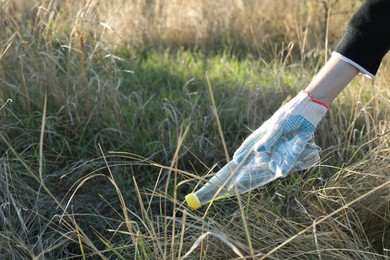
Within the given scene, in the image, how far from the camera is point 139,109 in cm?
304

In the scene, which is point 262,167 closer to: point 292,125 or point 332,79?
point 292,125

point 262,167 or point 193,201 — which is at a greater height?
point 262,167

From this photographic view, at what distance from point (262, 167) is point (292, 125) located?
15 cm

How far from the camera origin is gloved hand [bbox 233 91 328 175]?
186 cm

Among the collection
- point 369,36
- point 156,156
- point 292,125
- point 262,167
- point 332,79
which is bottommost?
point 156,156

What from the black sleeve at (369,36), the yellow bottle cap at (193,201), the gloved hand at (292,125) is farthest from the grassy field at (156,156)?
the black sleeve at (369,36)

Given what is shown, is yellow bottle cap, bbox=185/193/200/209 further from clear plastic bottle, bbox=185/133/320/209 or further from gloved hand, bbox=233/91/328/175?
gloved hand, bbox=233/91/328/175

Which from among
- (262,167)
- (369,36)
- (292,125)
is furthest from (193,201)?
(369,36)

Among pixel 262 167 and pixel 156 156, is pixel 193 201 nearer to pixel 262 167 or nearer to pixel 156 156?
pixel 262 167

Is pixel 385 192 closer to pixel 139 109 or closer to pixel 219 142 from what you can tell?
pixel 219 142

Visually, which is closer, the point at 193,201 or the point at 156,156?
the point at 193,201

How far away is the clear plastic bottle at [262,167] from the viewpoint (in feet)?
6.12

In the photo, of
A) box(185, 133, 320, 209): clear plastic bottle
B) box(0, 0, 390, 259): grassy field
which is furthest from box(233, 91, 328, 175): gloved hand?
box(0, 0, 390, 259): grassy field

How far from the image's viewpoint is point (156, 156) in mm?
2807
